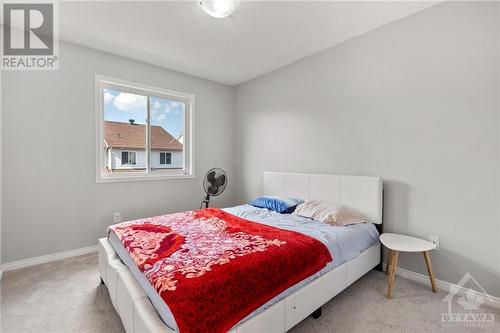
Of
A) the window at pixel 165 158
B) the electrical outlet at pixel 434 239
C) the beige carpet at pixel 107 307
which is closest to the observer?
the beige carpet at pixel 107 307

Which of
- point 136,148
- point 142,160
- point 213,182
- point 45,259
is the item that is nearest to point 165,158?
point 142,160

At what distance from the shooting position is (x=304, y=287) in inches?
63.5

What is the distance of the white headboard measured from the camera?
2434mm

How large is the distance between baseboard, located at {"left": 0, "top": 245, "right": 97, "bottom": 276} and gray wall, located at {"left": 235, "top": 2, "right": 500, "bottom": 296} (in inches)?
122

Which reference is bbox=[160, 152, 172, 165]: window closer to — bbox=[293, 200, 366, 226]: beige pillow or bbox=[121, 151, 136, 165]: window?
bbox=[121, 151, 136, 165]: window

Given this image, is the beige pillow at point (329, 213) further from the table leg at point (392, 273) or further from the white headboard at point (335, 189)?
the table leg at point (392, 273)

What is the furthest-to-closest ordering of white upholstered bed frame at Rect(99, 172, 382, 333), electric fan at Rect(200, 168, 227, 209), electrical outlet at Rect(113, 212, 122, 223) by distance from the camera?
electric fan at Rect(200, 168, 227, 209) → electrical outlet at Rect(113, 212, 122, 223) → white upholstered bed frame at Rect(99, 172, 382, 333)

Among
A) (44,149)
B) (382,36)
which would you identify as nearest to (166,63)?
(44,149)

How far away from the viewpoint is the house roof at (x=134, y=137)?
3.20 metres

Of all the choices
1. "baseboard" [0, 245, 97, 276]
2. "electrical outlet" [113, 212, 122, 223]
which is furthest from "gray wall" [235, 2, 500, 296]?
"baseboard" [0, 245, 97, 276]

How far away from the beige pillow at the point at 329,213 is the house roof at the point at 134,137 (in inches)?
92.1

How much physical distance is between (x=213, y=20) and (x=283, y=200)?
2.21 metres

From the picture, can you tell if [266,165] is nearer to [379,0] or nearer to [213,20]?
[213,20]

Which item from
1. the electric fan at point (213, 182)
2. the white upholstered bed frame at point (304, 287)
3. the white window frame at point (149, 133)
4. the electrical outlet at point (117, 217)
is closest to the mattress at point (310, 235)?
the white upholstered bed frame at point (304, 287)
